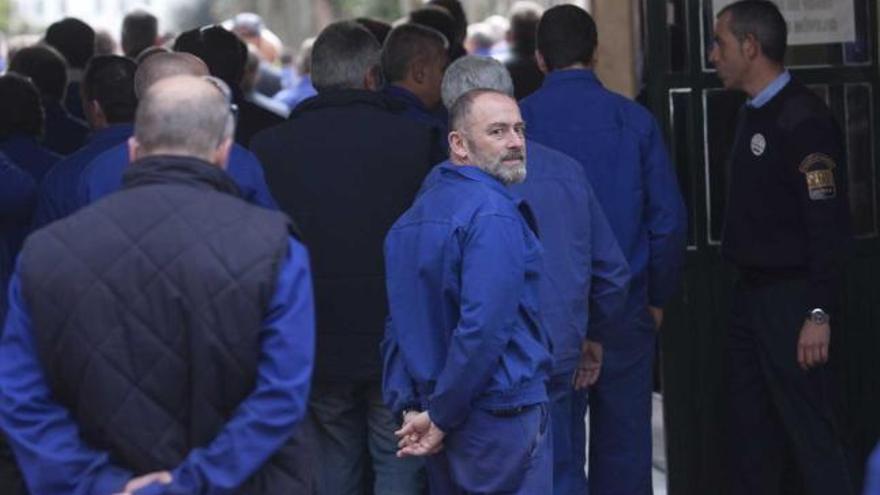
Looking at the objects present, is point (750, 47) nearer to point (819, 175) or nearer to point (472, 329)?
point (819, 175)

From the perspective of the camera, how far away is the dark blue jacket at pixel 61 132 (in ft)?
30.8

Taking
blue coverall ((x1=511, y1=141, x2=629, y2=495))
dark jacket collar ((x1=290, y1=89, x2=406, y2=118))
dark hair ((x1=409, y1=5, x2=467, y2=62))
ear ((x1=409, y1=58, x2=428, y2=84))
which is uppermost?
dark hair ((x1=409, y1=5, x2=467, y2=62))

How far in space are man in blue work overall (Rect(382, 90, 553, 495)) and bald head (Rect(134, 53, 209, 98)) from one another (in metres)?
0.92

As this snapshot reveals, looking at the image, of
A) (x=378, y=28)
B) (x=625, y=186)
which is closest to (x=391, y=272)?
(x=625, y=186)

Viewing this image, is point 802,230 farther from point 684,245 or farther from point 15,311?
point 15,311

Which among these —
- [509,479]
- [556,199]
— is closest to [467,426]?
[509,479]

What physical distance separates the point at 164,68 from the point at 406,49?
4.93ft

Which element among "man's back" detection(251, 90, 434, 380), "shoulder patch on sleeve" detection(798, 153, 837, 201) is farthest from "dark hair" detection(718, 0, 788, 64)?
"man's back" detection(251, 90, 434, 380)

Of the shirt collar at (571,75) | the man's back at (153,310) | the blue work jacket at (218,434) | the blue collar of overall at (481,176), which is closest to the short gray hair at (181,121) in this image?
the man's back at (153,310)

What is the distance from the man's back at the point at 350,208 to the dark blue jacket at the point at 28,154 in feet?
4.74

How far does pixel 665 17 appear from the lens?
25.7 ft

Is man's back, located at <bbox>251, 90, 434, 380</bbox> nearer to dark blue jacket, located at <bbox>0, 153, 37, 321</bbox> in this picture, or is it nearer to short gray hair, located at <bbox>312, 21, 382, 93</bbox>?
short gray hair, located at <bbox>312, 21, 382, 93</bbox>

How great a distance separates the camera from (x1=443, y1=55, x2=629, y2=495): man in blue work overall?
651 centimetres

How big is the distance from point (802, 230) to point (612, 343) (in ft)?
2.43
